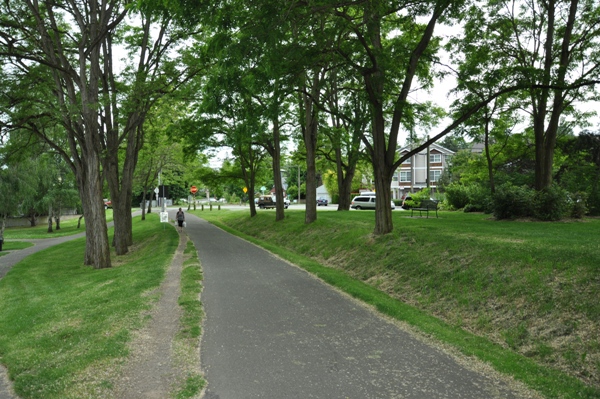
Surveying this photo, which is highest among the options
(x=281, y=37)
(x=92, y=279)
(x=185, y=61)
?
(x=185, y=61)

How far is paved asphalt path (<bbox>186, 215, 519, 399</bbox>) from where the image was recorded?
189 inches

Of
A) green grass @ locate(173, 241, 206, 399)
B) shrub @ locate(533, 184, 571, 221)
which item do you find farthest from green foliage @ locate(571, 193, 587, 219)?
green grass @ locate(173, 241, 206, 399)

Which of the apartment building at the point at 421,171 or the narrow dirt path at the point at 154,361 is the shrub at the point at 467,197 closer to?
the narrow dirt path at the point at 154,361

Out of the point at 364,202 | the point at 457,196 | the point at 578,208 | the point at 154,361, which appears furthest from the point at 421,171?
the point at 154,361

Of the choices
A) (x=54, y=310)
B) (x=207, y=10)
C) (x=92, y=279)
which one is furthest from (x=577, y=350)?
(x=92, y=279)

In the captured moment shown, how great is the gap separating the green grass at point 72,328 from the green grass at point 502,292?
14.6ft

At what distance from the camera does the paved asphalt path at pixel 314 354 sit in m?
4.81

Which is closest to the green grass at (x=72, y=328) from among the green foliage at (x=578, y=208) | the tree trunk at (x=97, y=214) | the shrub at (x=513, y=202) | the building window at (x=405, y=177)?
the tree trunk at (x=97, y=214)

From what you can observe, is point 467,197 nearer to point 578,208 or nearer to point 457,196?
point 457,196

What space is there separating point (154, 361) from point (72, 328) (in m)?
2.54

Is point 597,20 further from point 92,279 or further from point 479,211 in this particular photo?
point 92,279

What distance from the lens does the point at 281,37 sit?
8.74 metres

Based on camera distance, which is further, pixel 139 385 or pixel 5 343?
pixel 5 343

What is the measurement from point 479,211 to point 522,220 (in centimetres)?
1053
